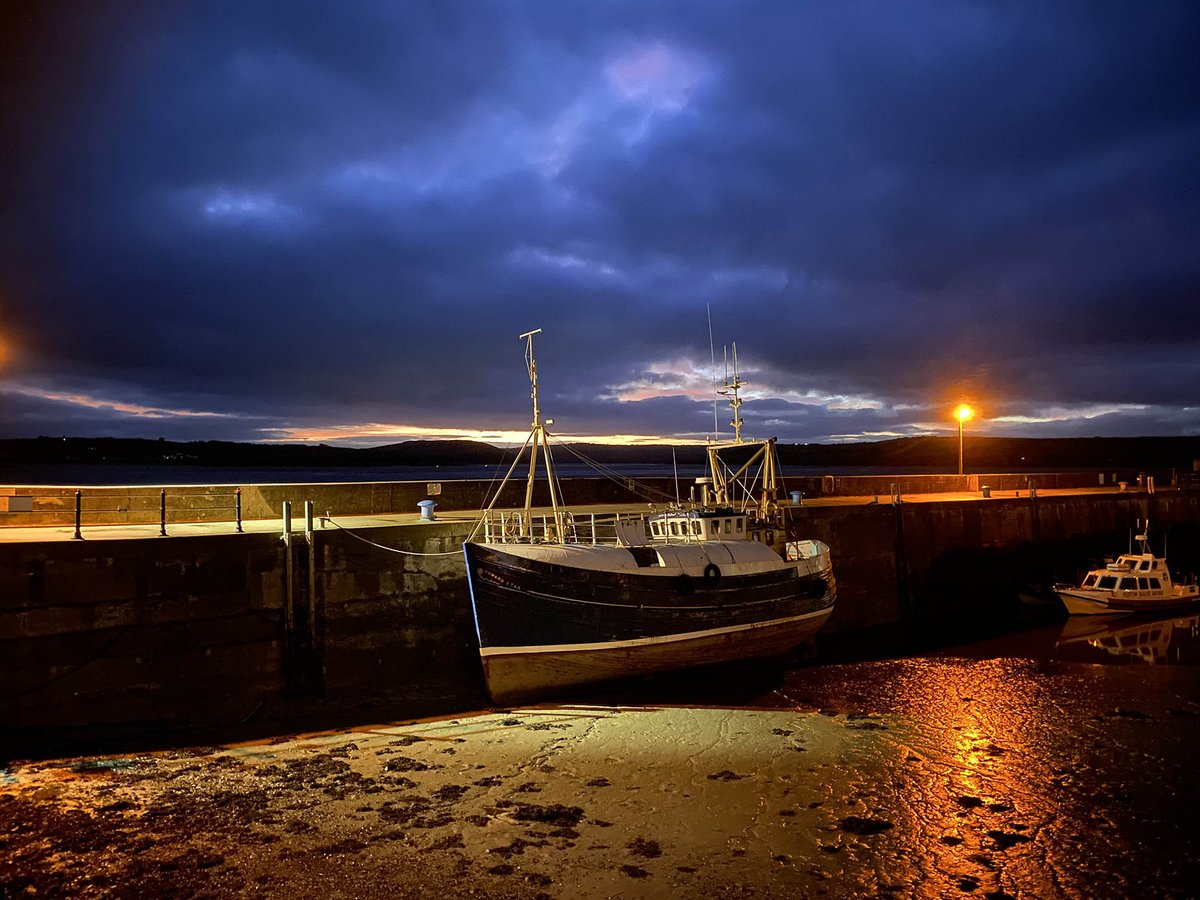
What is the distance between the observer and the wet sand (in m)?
8.19

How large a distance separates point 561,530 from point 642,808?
7.22 meters

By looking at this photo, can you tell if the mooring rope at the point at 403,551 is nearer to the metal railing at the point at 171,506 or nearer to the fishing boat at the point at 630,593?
the fishing boat at the point at 630,593

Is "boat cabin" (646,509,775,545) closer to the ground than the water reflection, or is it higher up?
higher up

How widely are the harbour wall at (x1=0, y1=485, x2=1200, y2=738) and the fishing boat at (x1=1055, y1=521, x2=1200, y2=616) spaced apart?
20215 millimetres

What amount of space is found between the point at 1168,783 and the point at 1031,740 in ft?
7.30

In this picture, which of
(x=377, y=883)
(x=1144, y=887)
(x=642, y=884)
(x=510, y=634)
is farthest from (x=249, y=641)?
(x=1144, y=887)

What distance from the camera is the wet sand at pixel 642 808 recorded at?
8188 millimetres

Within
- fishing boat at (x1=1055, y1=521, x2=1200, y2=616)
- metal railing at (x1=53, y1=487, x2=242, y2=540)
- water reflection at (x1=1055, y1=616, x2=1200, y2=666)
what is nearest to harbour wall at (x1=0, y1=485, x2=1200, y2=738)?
metal railing at (x1=53, y1=487, x2=242, y2=540)

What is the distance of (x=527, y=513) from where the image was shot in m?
16.0

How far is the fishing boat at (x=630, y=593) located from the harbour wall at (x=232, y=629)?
60.7 inches

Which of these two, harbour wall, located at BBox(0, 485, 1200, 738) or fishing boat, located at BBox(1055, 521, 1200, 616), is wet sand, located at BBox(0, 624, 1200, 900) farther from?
fishing boat, located at BBox(1055, 521, 1200, 616)

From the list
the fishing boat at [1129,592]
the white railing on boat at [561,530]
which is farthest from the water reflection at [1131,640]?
the white railing on boat at [561,530]

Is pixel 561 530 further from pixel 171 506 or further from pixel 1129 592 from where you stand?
pixel 1129 592

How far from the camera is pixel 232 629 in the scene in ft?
43.4
